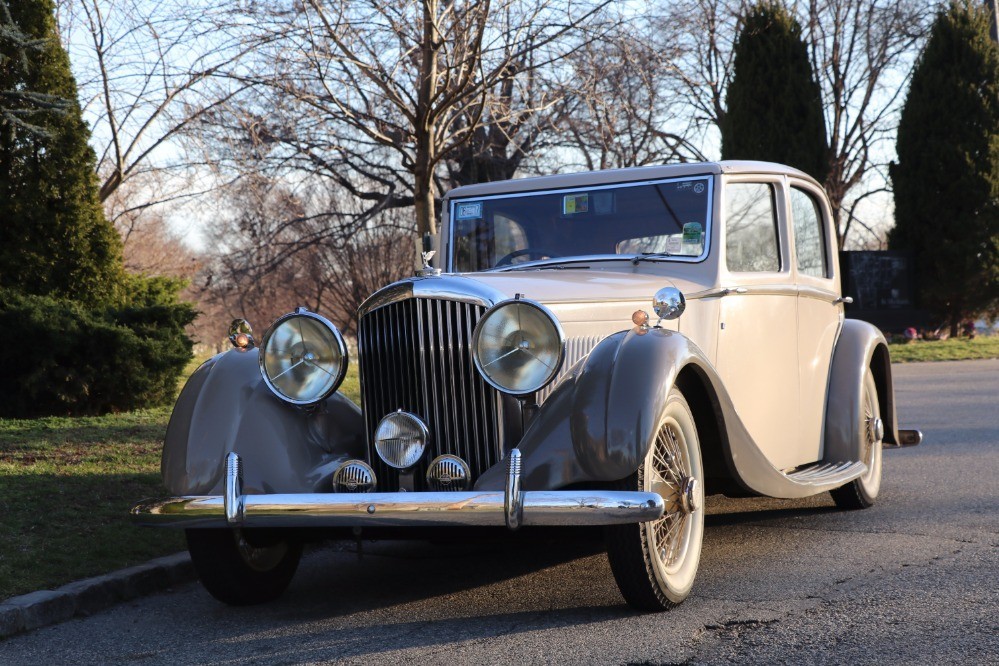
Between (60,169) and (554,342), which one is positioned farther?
(60,169)

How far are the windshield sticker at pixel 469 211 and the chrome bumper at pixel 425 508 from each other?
2335mm

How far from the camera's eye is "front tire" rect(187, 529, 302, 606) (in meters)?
4.38

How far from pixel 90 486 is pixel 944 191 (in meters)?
20.9

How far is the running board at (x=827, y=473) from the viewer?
5.25 metres

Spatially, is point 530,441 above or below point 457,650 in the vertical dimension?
above

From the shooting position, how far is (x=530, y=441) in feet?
13.1

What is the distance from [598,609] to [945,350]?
17634mm

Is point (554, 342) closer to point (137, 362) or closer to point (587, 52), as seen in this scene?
point (137, 362)

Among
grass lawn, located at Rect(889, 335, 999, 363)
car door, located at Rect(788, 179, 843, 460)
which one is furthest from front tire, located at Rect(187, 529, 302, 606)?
grass lawn, located at Rect(889, 335, 999, 363)

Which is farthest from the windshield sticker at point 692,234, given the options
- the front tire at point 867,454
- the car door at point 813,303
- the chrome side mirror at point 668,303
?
the front tire at point 867,454

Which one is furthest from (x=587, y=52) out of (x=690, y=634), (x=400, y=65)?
(x=690, y=634)

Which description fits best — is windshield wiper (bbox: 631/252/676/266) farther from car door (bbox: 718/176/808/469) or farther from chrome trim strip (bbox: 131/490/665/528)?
chrome trim strip (bbox: 131/490/665/528)

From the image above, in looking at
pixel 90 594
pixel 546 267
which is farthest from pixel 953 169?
pixel 90 594

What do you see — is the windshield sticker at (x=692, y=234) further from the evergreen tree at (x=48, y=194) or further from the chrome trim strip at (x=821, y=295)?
the evergreen tree at (x=48, y=194)
